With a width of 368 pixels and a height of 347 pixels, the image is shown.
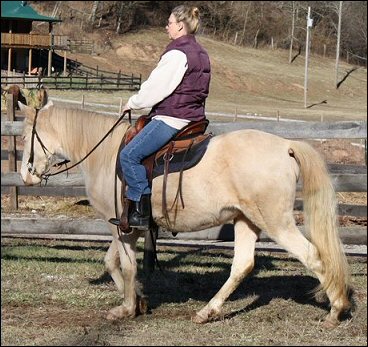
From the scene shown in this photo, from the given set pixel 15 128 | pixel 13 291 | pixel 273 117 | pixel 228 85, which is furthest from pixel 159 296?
pixel 228 85

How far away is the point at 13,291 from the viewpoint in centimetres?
731

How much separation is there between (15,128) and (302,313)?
4109 millimetres

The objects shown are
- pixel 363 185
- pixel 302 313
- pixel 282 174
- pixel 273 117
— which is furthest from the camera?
pixel 273 117

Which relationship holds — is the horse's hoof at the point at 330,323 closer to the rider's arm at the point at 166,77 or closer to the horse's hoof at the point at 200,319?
the horse's hoof at the point at 200,319

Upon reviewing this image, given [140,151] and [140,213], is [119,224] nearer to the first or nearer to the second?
[140,213]

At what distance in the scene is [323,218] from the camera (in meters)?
6.52

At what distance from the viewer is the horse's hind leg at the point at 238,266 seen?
645 cm

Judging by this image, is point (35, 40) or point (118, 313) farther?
point (35, 40)

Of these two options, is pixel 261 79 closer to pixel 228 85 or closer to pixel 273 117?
pixel 228 85

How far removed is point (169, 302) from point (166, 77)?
2155mm

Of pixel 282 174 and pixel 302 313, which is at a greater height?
pixel 282 174

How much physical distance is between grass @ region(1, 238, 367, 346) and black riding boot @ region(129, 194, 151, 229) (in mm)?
813

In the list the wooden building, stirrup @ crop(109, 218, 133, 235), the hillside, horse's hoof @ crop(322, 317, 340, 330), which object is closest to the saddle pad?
stirrup @ crop(109, 218, 133, 235)

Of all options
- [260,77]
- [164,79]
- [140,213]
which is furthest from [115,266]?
[260,77]
